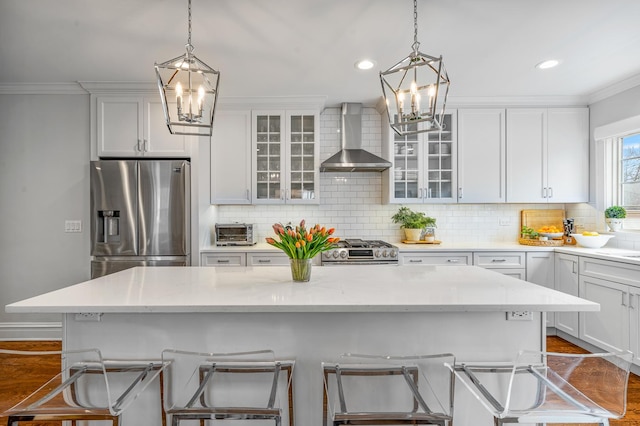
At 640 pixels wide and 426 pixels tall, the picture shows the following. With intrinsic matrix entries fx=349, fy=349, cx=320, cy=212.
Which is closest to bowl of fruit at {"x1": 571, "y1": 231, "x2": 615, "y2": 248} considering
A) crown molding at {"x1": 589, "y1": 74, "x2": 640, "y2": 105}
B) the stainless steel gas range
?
crown molding at {"x1": 589, "y1": 74, "x2": 640, "y2": 105}

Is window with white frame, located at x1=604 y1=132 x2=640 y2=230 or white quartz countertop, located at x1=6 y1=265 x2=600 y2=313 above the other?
window with white frame, located at x1=604 y1=132 x2=640 y2=230

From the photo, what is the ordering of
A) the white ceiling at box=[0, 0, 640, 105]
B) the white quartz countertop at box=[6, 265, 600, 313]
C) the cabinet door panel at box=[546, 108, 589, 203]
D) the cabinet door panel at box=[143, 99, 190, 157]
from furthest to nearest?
the cabinet door panel at box=[546, 108, 589, 203], the cabinet door panel at box=[143, 99, 190, 157], the white ceiling at box=[0, 0, 640, 105], the white quartz countertop at box=[6, 265, 600, 313]

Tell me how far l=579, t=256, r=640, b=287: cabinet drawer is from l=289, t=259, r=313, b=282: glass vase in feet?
8.72

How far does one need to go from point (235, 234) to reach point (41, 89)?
2.39 m

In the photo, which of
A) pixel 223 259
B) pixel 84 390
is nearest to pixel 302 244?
pixel 84 390

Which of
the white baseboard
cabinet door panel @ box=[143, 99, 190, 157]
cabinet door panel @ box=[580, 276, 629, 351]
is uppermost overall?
cabinet door panel @ box=[143, 99, 190, 157]

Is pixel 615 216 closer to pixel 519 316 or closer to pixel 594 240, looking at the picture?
pixel 594 240

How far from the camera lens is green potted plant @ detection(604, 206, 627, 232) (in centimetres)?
352

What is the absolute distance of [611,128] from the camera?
139 inches

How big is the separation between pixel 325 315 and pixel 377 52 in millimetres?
2148

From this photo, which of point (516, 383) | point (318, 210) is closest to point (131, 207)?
point (318, 210)

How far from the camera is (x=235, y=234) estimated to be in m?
3.77

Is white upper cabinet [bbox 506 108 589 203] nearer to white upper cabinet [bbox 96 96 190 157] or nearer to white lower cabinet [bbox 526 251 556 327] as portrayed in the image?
white lower cabinet [bbox 526 251 556 327]

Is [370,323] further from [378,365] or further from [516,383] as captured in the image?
[516,383]
